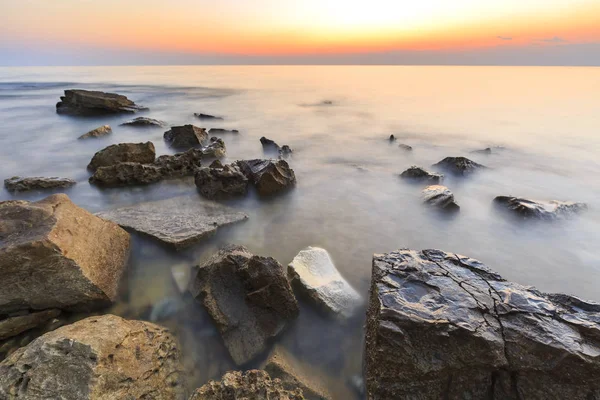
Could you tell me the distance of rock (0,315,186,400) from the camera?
2.00m

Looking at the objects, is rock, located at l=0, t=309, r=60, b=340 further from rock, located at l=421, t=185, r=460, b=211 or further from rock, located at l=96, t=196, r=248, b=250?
rock, located at l=421, t=185, r=460, b=211

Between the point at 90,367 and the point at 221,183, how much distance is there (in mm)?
3598

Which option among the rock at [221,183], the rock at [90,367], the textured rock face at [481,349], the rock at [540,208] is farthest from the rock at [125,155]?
the rock at [540,208]

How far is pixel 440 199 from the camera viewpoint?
5.46m

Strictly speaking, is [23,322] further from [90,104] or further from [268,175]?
[90,104]

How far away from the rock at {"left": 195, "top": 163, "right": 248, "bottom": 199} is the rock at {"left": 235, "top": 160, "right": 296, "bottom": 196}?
0.29 meters

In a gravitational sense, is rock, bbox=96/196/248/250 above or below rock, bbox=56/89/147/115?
below

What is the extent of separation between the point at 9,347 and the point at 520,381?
3849 millimetres

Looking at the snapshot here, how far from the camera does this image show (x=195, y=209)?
484 centimetres

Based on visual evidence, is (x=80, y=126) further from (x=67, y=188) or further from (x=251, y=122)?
(x=67, y=188)

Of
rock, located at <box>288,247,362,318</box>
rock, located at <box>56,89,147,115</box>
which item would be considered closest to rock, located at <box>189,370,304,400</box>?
A: rock, located at <box>288,247,362,318</box>

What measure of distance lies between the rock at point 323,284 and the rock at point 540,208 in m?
3.43

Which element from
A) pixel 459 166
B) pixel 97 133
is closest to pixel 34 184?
pixel 97 133

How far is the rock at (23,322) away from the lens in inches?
104
